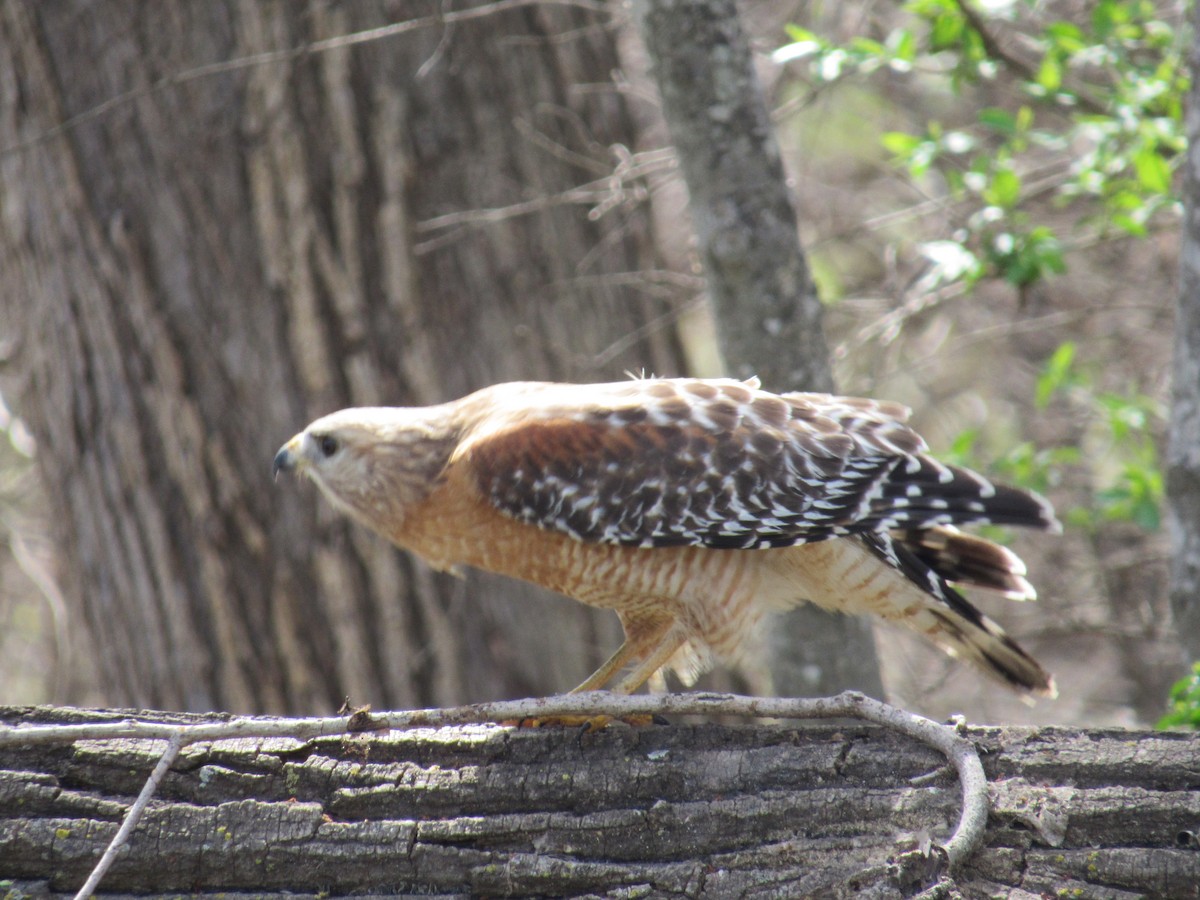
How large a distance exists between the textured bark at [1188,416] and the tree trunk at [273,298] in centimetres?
247

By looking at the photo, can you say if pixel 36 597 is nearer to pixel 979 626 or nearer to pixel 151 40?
pixel 151 40

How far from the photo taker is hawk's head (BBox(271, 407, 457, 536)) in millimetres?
4250

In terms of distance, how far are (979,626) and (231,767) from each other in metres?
2.78

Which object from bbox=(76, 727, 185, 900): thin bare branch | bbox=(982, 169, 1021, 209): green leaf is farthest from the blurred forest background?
bbox=(76, 727, 185, 900): thin bare branch

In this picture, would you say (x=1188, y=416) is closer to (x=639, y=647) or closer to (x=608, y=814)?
(x=639, y=647)

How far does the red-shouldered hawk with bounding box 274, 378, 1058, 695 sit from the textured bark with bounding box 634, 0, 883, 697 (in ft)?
0.79

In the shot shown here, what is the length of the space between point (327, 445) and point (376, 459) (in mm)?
245

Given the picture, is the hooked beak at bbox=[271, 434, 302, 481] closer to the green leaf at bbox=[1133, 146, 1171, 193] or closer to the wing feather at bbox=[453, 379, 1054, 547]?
the wing feather at bbox=[453, 379, 1054, 547]

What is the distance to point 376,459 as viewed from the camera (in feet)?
14.0

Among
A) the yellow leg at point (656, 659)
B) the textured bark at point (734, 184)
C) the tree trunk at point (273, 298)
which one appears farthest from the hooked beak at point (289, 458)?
the textured bark at point (734, 184)

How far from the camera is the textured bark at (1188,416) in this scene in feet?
11.9

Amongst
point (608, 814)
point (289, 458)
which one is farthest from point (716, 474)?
point (289, 458)

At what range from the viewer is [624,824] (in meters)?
2.70

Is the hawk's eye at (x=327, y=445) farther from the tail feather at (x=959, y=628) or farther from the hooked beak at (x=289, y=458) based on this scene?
the tail feather at (x=959, y=628)
